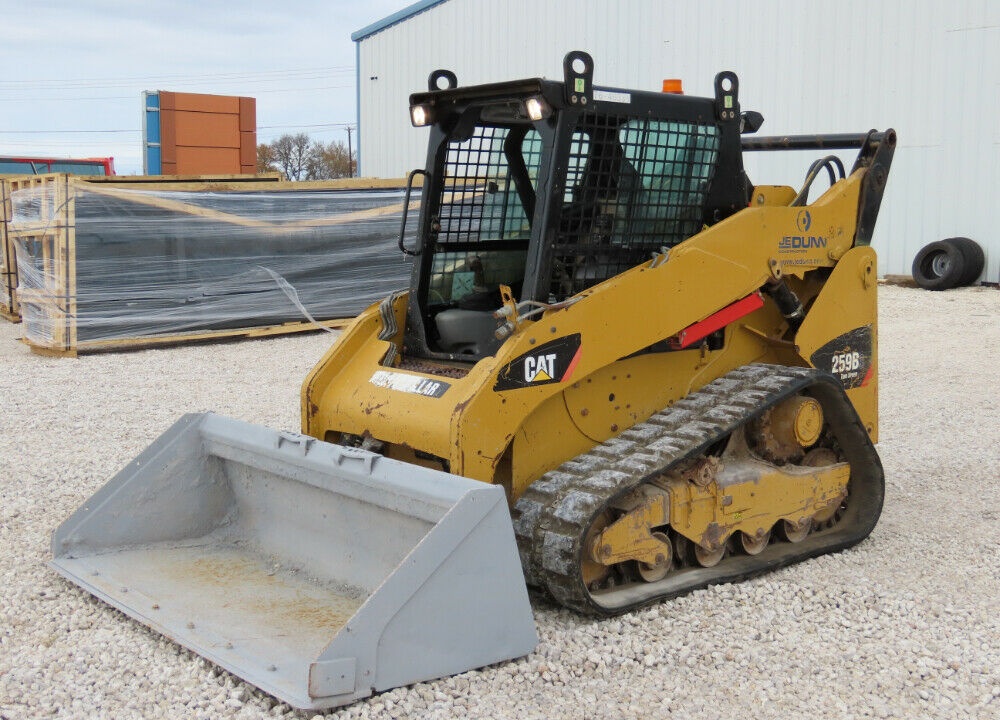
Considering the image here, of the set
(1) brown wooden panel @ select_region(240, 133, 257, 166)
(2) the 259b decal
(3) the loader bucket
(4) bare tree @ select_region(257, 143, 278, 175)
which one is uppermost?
(4) bare tree @ select_region(257, 143, 278, 175)

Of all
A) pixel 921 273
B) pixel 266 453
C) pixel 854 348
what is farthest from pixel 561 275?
pixel 921 273

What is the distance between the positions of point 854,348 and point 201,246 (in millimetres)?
8240

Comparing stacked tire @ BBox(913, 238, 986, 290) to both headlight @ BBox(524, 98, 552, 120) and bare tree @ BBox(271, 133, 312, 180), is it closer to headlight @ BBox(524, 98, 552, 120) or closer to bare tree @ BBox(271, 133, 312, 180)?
headlight @ BBox(524, 98, 552, 120)

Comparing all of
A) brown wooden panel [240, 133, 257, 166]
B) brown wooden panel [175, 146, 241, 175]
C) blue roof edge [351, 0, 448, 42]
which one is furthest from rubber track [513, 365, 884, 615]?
blue roof edge [351, 0, 448, 42]

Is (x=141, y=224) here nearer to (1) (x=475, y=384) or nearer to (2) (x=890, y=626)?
(1) (x=475, y=384)

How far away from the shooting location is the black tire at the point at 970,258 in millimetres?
15633

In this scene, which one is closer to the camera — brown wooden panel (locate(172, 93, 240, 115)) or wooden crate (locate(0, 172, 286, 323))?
wooden crate (locate(0, 172, 286, 323))

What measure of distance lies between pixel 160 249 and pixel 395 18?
1514cm

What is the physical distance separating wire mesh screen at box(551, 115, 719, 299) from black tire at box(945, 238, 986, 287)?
11927 millimetres

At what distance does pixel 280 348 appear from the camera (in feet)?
39.6

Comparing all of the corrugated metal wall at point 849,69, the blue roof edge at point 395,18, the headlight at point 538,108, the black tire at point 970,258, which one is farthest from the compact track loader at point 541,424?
the blue roof edge at point 395,18

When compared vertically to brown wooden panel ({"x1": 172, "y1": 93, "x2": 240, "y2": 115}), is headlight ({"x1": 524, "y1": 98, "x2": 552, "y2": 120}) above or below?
below

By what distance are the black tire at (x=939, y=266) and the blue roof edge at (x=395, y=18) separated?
12261 mm

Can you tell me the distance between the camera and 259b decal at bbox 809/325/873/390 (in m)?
5.41
